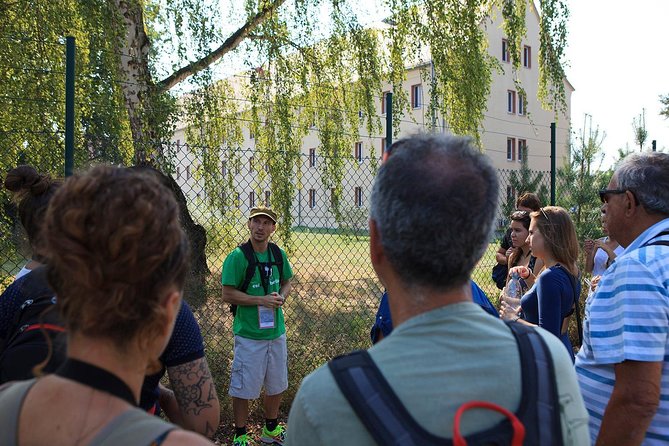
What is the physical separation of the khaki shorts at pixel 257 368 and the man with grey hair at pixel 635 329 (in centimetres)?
324

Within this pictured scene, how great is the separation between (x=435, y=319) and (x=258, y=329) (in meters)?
4.03

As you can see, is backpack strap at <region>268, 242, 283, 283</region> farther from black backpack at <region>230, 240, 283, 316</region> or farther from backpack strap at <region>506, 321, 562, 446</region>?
backpack strap at <region>506, 321, 562, 446</region>

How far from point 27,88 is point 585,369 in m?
5.59

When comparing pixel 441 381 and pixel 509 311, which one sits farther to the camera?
pixel 509 311

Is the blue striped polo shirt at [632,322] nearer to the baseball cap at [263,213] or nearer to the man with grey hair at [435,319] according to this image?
the man with grey hair at [435,319]

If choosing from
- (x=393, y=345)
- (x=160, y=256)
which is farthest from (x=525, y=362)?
(x=160, y=256)

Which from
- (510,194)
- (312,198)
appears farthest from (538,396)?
(510,194)

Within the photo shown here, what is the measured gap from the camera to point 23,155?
544 cm

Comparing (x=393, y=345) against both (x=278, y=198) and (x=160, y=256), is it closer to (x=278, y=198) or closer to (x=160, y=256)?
(x=160, y=256)

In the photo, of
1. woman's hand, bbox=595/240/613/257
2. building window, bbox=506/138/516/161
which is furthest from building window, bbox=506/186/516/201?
building window, bbox=506/138/516/161

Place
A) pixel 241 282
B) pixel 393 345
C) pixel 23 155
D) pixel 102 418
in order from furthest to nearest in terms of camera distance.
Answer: pixel 23 155
pixel 241 282
pixel 393 345
pixel 102 418

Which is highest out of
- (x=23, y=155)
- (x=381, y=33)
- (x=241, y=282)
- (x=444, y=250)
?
→ (x=381, y=33)

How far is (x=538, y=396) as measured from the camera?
1.23 metres

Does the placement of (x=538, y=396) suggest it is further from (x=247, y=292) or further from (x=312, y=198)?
(x=312, y=198)
